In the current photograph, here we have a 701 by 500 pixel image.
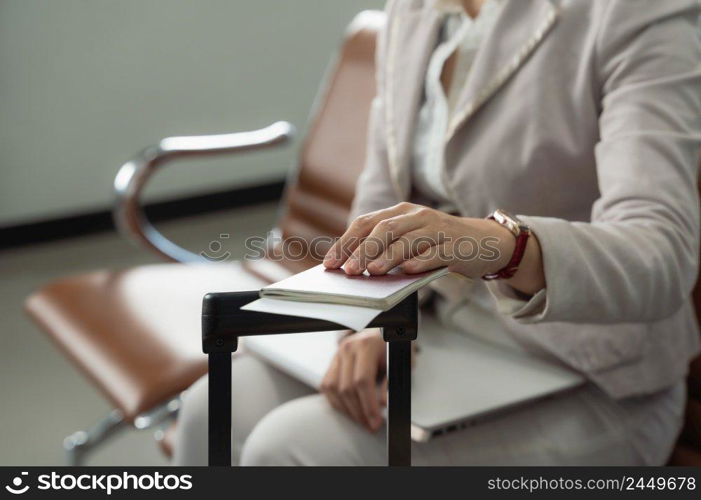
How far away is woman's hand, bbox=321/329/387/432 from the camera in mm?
1155

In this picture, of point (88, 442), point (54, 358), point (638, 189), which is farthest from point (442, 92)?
point (54, 358)

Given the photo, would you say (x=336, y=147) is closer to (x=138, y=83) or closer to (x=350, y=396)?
(x=350, y=396)

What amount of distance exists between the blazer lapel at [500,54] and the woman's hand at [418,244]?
40 cm

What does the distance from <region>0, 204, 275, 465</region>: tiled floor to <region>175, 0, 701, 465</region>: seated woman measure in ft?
3.00

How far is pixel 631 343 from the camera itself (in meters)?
1.20

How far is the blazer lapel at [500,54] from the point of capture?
1.24 m

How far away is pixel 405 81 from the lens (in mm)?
1412

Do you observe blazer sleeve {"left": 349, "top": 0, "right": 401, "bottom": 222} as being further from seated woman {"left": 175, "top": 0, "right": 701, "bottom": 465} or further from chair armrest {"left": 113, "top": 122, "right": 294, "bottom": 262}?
chair armrest {"left": 113, "top": 122, "right": 294, "bottom": 262}

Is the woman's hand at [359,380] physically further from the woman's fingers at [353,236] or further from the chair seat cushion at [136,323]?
the chair seat cushion at [136,323]

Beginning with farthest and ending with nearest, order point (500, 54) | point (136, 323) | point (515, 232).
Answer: point (136, 323)
point (500, 54)
point (515, 232)

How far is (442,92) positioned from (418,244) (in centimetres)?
60

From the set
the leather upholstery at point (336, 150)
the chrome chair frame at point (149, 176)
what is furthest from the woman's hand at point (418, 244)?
the chrome chair frame at point (149, 176)
